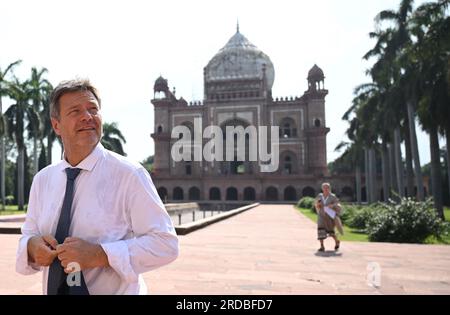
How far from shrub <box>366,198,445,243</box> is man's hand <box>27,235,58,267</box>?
32.5 ft

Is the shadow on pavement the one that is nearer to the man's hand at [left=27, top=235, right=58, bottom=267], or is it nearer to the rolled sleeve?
the rolled sleeve

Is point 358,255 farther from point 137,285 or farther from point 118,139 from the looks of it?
point 118,139

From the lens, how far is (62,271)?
4.53 feet

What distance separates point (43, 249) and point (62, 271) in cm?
10

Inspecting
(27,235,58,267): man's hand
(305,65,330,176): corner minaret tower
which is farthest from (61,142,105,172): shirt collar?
(305,65,330,176): corner minaret tower

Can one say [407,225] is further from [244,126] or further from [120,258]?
[244,126]

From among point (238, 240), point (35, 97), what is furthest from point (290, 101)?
point (238, 240)

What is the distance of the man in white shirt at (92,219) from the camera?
137 centimetres

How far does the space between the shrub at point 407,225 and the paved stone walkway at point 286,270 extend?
1126 mm

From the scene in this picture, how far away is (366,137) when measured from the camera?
94.4 ft

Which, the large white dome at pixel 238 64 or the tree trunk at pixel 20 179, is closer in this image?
the tree trunk at pixel 20 179

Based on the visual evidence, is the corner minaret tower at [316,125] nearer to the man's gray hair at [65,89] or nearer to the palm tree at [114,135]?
the palm tree at [114,135]

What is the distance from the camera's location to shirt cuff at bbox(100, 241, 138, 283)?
Result: 1.34 metres

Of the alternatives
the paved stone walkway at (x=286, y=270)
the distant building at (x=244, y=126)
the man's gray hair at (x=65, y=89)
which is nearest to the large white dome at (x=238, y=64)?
the distant building at (x=244, y=126)
